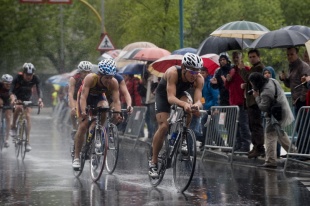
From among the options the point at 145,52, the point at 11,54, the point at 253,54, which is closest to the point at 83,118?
the point at 253,54

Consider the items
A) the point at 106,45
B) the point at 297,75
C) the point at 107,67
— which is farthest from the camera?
the point at 106,45

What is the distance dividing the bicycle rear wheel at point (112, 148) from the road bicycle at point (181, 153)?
6.21 ft

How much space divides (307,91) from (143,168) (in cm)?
303

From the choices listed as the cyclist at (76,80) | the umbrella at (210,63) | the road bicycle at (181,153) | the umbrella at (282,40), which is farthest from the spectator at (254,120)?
the road bicycle at (181,153)

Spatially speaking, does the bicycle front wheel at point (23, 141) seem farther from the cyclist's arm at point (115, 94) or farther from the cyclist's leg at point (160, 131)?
the cyclist's leg at point (160, 131)

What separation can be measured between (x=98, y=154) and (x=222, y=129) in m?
4.20

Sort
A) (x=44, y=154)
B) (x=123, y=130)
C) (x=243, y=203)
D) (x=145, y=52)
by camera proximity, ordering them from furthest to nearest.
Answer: (x=123, y=130), (x=145, y=52), (x=44, y=154), (x=243, y=203)

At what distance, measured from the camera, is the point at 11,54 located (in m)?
62.2

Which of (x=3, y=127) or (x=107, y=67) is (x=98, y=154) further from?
(x=3, y=127)

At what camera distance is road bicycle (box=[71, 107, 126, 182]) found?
14.3 meters

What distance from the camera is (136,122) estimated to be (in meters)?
24.0

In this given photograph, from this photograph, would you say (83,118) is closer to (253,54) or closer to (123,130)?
(253,54)

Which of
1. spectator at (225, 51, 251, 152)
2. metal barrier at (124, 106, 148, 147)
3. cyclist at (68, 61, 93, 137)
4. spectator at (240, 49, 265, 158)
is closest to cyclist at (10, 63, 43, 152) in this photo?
cyclist at (68, 61, 93, 137)

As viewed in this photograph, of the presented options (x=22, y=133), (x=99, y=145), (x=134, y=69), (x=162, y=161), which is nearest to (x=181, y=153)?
(x=162, y=161)
